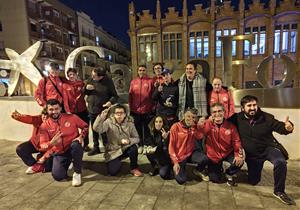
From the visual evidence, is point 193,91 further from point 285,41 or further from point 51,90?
point 285,41

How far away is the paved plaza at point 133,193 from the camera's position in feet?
9.52

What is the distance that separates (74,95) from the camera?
447 cm

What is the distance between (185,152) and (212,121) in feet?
2.00

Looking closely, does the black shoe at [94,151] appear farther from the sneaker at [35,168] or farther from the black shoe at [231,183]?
the black shoe at [231,183]

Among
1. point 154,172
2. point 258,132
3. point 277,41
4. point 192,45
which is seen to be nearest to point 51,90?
point 154,172

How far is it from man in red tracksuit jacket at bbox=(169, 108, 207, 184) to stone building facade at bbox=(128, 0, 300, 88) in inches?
618

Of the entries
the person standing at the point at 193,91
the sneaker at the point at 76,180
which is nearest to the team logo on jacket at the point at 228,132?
the person standing at the point at 193,91

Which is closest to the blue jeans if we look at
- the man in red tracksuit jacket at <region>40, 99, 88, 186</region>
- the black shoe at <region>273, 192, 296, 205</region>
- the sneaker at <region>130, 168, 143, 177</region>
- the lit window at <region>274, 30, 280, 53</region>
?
the man in red tracksuit jacket at <region>40, 99, 88, 186</region>

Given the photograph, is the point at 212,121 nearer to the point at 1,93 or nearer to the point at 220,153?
the point at 220,153

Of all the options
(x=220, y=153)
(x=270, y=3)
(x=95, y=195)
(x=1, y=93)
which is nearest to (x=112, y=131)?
(x=95, y=195)

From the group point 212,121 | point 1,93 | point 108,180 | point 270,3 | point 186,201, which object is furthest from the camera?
point 270,3

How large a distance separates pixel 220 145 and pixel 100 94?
2303 millimetres

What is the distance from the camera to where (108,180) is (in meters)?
3.69

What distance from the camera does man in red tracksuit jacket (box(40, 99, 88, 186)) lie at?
3.58 metres
